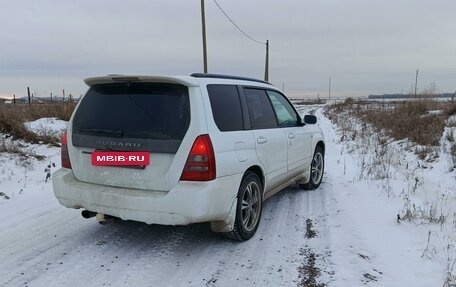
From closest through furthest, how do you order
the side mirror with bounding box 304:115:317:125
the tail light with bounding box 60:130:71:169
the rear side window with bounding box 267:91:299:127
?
1. the tail light with bounding box 60:130:71:169
2. the rear side window with bounding box 267:91:299:127
3. the side mirror with bounding box 304:115:317:125

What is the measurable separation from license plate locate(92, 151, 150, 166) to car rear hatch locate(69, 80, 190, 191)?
0.12 ft

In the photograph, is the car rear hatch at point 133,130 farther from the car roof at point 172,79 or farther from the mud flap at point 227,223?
the mud flap at point 227,223

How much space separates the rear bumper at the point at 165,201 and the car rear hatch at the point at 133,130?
84 mm

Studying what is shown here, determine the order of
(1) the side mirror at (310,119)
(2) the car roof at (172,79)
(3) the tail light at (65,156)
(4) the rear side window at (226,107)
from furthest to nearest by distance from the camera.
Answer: (1) the side mirror at (310,119) → (3) the tail light at (65,156) → (4) the rear side window at (226,107) → (2) the car roof at (172,79)

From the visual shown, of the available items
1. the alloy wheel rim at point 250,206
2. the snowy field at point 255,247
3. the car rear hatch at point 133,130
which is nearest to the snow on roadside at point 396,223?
the snowy field at point 255,247

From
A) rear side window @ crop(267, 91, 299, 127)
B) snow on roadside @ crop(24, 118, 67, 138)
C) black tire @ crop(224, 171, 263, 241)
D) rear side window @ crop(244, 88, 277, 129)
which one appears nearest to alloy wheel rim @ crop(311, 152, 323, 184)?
rear side window @ crop(267, 91, 299, 127)

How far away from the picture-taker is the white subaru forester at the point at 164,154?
143 inches

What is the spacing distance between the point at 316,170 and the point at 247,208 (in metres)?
2.80

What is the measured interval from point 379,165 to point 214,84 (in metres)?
5.50

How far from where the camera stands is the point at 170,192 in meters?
3.61

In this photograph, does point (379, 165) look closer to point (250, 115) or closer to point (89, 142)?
point (250, 115)

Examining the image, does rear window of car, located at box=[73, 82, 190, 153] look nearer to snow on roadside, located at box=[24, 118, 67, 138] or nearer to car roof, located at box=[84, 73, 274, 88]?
car roof, located at box=[84, 73, 274, 88]

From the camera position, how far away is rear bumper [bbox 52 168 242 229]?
358cm

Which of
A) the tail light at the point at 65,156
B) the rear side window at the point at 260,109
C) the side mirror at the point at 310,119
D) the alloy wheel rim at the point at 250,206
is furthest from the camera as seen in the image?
the side mirror at the point at 310,119
